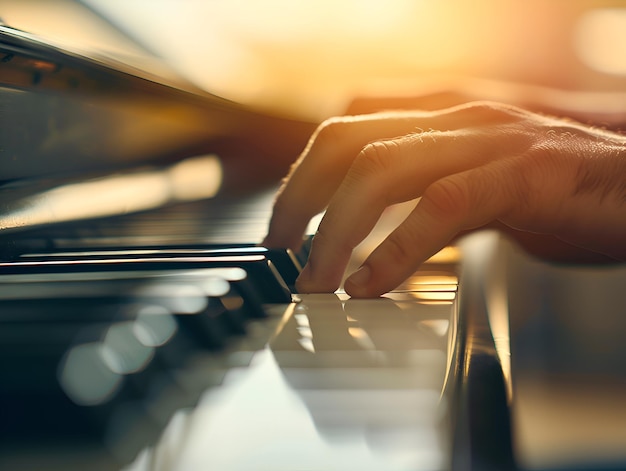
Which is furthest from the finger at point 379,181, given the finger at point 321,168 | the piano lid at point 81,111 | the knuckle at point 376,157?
the piano lid at point 81,111

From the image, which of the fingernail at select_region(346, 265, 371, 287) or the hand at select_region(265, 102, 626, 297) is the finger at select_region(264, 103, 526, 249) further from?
the fingernail at select_region(346, 265, 371, 287)

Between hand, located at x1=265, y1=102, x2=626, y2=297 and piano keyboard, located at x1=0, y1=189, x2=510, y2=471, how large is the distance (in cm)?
8

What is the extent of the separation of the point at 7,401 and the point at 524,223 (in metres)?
0.74

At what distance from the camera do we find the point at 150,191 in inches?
57.2

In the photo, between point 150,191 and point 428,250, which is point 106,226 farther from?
point 428,250

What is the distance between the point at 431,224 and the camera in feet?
2.56

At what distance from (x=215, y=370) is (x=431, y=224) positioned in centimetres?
38

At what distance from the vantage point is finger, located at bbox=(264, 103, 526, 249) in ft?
3.27

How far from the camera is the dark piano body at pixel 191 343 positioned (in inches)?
13.6

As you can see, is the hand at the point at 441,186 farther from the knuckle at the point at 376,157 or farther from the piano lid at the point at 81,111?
the piano lid at the point at 81,111

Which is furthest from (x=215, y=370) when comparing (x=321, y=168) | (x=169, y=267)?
(x=321, y=168)

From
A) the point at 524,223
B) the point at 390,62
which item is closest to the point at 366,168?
the point at 524,223

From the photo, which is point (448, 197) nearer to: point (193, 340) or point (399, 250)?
point (399, 250)

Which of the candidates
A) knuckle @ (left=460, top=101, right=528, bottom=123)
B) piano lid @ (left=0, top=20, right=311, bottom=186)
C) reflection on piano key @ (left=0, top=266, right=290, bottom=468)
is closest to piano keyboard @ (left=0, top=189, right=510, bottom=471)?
reflection on piano key @ (left=0, top=266, right=290, bottom=468)
